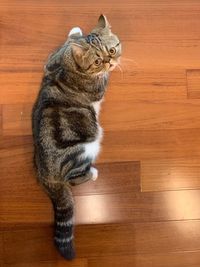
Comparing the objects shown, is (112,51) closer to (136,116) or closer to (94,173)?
(136,116)

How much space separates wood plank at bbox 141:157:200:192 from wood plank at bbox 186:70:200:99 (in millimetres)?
250

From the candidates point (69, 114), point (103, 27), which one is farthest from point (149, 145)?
point (103, 27)

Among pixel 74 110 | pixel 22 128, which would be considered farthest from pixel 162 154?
pixel 22 128

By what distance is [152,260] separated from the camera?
A: 154 centimetres

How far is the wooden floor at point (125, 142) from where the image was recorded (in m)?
1.51

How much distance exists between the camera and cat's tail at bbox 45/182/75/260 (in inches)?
55.4

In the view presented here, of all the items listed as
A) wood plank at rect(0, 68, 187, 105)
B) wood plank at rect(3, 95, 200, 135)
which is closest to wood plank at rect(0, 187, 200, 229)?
wood plank at rect(3, 95, 200, 135)

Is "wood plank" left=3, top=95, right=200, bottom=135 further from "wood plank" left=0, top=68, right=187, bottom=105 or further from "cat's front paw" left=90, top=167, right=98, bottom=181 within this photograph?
"cat's front paw" left=90, top=167, right=98, bottom=181

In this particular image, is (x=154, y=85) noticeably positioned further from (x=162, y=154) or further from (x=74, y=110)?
(x=74, y=110)

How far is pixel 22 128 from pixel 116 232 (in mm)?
528

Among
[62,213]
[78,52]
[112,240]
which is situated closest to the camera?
[78,52]

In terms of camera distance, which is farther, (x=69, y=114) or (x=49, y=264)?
(x=49, y=264)

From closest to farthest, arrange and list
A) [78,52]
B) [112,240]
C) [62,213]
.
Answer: [78,52] < [62,213] < [112,240]

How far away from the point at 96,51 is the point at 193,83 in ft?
1.60
